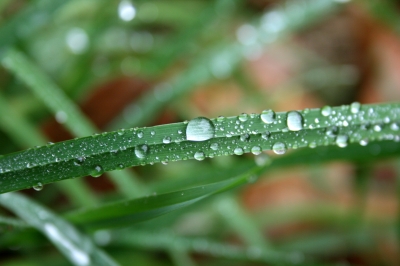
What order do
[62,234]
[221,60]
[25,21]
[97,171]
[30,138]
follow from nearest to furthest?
[97,171] < [62,234] < [25,21] < [30,138] < [221,60]

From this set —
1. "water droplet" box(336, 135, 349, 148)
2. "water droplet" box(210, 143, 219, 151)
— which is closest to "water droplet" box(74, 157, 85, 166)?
"water droplet" box(210, 143, 219, 151)

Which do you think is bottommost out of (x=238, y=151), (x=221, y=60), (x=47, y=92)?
(x=238, y=151)

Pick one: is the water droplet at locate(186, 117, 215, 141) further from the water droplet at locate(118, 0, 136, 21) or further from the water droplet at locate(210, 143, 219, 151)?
the water droplet at locate(118, 0, 136, 21)

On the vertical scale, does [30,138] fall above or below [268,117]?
above

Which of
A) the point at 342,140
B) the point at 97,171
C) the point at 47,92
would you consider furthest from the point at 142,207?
the point at 47,92

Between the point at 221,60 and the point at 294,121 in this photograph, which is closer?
the point at 294,121

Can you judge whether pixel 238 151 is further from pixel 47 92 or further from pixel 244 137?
pixel 47 92
